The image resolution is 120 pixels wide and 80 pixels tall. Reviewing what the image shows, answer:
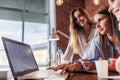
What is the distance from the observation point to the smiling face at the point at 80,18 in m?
2.46

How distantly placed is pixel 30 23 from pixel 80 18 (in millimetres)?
1968

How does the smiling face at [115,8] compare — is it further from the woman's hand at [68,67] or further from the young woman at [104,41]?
the woman's hand at [68,67]

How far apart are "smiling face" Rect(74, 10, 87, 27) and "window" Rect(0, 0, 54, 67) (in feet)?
5.69

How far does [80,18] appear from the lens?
2.46m

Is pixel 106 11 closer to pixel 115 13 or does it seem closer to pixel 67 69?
pixel 115 13

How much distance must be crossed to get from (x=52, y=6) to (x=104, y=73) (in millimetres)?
3230

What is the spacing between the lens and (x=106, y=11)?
194 centimetres

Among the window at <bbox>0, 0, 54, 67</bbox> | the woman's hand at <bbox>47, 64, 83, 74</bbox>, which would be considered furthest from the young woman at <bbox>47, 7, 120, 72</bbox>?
the window at <bbox>0, 0, 54, 67</bbox>

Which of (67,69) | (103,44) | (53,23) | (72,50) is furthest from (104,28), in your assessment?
(53,23)

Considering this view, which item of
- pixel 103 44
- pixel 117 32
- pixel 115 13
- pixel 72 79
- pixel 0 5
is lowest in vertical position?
pixel 72 79

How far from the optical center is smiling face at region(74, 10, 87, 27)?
2457mm

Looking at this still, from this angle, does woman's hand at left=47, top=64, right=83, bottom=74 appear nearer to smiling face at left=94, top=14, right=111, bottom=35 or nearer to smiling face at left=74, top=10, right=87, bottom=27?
smiling face at left=94, top=14, right=111, bottom=35

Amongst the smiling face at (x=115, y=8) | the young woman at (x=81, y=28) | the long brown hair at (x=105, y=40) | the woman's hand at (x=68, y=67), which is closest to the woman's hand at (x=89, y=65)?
the woman's hand at (x=68, y=67)

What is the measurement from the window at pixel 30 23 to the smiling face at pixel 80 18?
5.69ft
